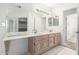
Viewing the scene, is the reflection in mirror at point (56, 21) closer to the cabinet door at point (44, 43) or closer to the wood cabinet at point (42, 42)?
the wood cabinet at point (42, 42)

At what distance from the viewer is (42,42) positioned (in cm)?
153

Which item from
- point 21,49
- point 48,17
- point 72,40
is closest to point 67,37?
point 72,40

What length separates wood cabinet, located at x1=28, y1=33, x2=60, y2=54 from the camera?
1489 millimetres

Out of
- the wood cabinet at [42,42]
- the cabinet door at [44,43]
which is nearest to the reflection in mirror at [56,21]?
the wood cabinet at [42,42]

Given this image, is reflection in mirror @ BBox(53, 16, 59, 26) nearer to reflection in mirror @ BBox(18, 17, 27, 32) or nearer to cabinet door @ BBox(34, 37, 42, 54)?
cabinet door @ BBox(34, 37, 42, 54)

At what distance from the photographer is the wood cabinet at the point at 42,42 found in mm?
1489

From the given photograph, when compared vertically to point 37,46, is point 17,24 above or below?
above

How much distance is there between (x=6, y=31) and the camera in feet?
4.72

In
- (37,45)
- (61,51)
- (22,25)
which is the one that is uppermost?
(22,25)

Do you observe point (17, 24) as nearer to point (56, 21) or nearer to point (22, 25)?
point (22, 25)

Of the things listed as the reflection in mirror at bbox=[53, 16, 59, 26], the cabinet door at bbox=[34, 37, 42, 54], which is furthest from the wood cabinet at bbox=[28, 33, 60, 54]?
the reflection in mirror at bbox=[53, 16, 59, 26]

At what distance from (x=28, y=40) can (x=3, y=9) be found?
606 millimetres

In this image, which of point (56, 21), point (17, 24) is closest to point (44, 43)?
point (56, 21)
